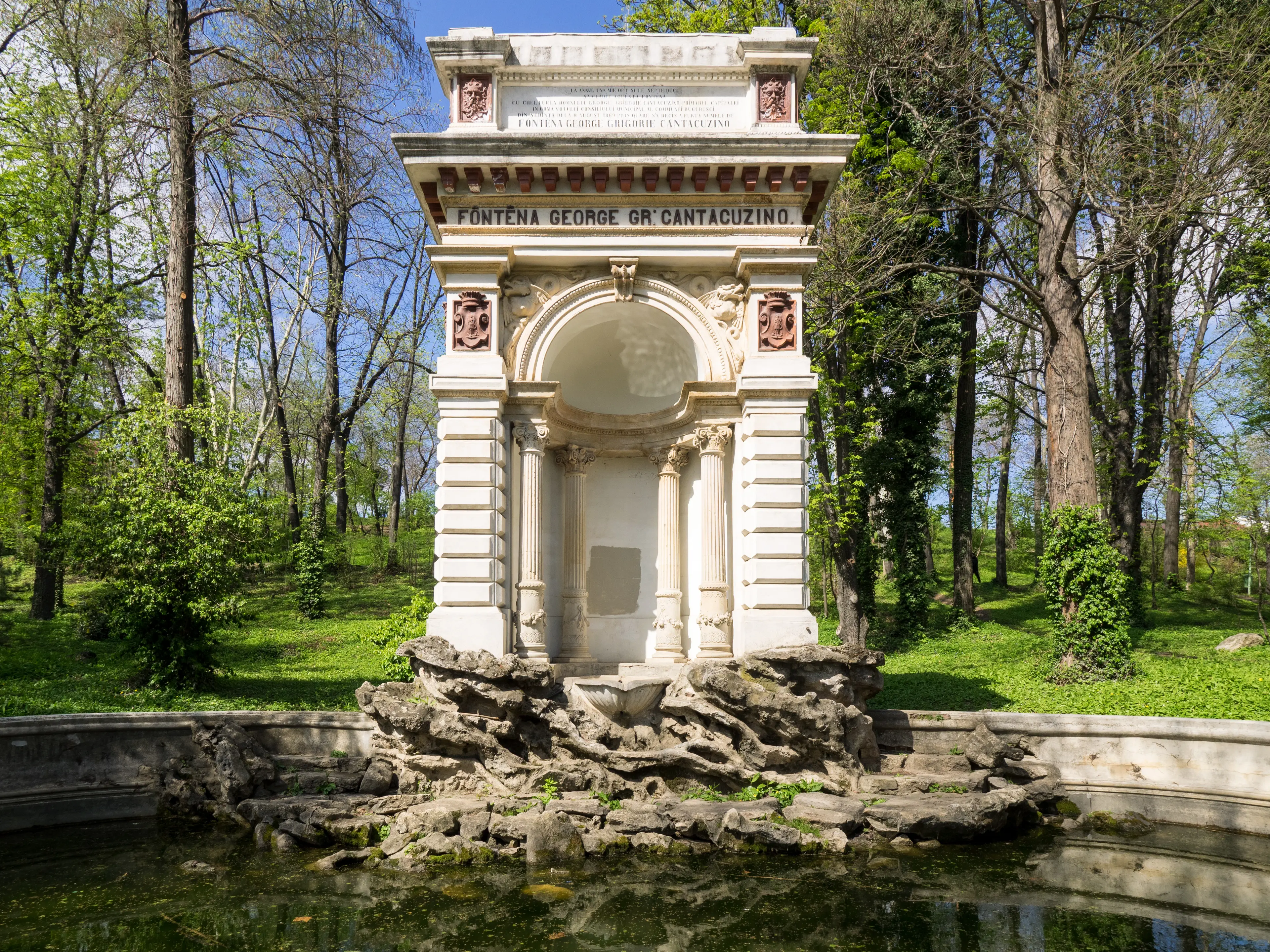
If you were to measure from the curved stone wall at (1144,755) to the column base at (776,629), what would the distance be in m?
1.52

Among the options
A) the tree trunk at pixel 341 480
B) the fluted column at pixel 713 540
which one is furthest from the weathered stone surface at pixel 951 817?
the tree trunk at pixel 341 480

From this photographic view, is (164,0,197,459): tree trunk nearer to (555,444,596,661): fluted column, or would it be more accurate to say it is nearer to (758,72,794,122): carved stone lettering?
(555,444,596,661): fluted column

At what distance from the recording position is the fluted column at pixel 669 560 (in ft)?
45.5

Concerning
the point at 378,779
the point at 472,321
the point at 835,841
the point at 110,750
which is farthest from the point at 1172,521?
the point at 110,750

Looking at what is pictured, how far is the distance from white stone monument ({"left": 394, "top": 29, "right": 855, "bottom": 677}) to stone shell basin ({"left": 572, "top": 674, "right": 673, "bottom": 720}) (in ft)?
4.01

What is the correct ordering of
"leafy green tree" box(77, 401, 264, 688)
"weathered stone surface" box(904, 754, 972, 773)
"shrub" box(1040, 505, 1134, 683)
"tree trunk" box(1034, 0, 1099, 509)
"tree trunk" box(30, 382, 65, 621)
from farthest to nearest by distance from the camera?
"tree trunk" box(30, 382, 65, 621) → "tree trunk" box(1034, 0, 1099, 509) → "shrub" box(1040, 505, 1134, 683) → "leafy green tree" box(77, 401, 264, 688) → "weathered stone surface" box(904, 754, 972, 773)

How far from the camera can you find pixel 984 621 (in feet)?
72.6

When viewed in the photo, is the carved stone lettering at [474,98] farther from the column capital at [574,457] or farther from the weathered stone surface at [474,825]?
the weathered stone surface at [474,825]

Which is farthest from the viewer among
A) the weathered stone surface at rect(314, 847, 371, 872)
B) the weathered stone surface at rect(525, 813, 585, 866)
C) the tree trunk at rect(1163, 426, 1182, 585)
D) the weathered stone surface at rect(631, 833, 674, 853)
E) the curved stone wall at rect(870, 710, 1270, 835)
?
the tree trunk at rect(1163, 426, 1182, 585)

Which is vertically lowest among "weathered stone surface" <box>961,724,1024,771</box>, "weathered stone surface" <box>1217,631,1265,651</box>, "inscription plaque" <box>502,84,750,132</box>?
"weathered stone surface" <box>961,724,1024,771</box>

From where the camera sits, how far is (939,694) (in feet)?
50.8

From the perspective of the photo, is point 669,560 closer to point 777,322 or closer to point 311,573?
point 777,322

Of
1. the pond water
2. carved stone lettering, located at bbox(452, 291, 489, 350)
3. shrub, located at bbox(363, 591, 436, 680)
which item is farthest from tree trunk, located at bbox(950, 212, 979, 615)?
shrub, located at bbox(363, 591, 436, 680)

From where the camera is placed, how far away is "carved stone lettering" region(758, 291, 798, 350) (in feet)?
41.8
